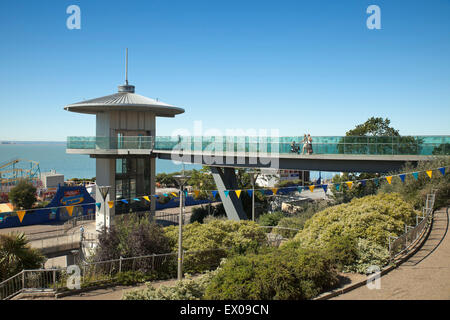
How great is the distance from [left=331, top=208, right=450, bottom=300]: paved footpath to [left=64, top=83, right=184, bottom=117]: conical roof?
66.1ft

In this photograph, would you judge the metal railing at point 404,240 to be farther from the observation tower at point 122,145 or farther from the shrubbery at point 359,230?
the observation tower at point 122,145

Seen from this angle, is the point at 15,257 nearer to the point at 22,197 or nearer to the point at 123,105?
the point at 123,105

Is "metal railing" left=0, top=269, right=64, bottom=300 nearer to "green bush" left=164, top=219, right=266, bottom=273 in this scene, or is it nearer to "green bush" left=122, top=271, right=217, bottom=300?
"green bush" left=122, top=271, right=217, bottom=300

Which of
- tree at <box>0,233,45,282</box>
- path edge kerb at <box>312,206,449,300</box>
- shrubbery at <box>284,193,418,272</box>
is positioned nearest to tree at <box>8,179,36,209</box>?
tree at <box>0,233,45,282</box>

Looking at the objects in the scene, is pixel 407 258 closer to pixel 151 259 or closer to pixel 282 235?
pixel 282 235

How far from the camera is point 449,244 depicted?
12172 millimetres

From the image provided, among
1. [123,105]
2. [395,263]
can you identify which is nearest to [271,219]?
[395,263]

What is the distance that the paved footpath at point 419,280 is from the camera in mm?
8242

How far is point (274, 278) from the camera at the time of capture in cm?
791

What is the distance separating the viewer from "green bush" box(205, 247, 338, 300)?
7641 millimetres

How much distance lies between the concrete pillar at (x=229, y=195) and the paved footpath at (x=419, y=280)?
1337 cm

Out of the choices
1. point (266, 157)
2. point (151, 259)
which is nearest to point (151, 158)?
point (266, 157)

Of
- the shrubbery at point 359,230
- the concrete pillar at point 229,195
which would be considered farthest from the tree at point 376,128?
the shrubbery at point 359,230
